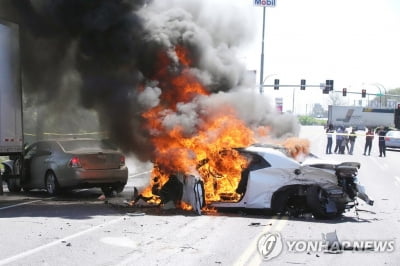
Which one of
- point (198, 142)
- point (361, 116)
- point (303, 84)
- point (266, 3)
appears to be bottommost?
point (361, 116)

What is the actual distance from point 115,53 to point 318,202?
596cm

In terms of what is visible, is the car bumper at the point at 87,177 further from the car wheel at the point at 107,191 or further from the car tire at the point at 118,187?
the car wheel at the point at 107,191

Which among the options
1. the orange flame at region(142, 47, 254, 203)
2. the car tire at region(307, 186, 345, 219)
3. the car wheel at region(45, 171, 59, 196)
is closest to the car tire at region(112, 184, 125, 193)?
the car wheel at region(45, 171, 59, 196)

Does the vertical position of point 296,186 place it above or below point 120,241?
above

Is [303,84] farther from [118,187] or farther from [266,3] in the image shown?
[118,187]

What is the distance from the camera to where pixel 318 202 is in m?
9.16

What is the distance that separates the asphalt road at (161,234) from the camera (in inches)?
257

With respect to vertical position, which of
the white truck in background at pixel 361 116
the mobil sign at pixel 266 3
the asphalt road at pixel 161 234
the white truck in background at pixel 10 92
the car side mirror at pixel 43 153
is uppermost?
the mobil sign at pixel 266 3

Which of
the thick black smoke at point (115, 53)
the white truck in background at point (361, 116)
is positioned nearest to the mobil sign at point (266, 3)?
the thick black smoke at point (115, 53)

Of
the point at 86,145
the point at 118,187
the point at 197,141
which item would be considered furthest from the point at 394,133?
the point at 197,141

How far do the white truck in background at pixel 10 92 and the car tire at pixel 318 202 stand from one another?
6.20 m

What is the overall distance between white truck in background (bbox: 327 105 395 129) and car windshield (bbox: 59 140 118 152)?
52243 mm

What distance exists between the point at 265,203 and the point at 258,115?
148 inches

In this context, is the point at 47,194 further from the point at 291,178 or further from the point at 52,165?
the point at 291,178
